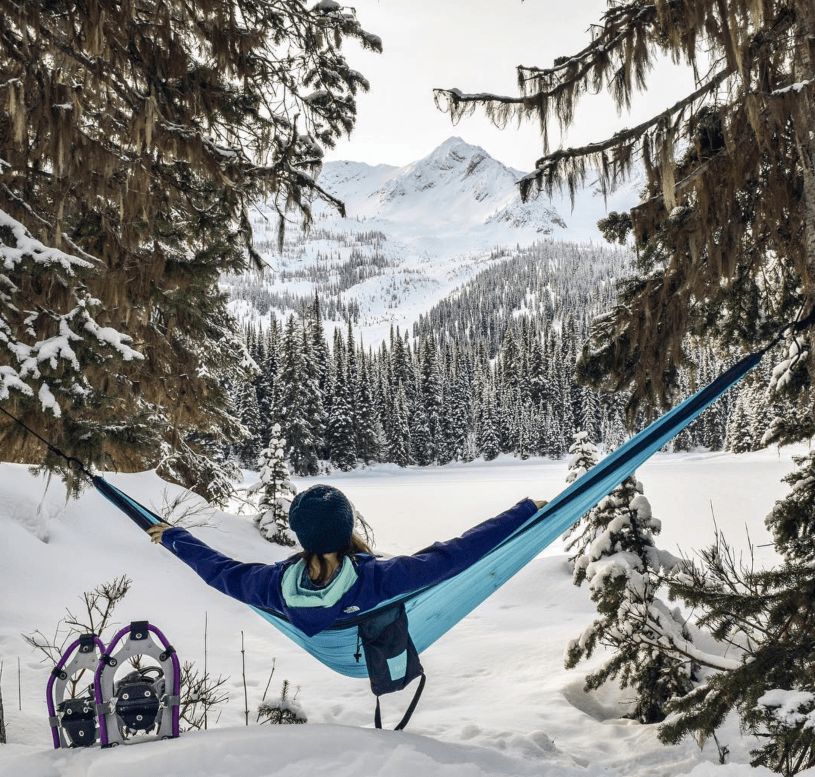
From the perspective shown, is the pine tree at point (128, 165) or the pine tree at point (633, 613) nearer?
the pine tree at point (128, 165)

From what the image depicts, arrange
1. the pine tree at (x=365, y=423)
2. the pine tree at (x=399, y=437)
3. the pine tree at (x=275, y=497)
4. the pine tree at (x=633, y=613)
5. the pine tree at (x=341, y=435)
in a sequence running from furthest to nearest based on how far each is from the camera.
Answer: the pine tree at (x=399, y=437), the pine tree at (x=365, y=423), the pine tree at (x=341, y=435), the pine tree at (x=275, y=497), the pine tree at (x=633, y=613)

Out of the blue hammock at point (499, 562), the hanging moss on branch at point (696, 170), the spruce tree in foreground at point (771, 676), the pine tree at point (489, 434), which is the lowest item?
the pine tree at point (489, 434)

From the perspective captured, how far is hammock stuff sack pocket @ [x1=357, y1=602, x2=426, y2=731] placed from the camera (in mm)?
2145

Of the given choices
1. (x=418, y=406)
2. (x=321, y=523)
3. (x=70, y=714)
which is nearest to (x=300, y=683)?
(x=70, y=714)

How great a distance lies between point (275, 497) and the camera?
11961 mm

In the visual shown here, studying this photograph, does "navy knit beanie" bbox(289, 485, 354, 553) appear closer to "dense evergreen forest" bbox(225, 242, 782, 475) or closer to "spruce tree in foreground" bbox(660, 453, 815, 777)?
"spruce tree in foreground" bbox(660, 453, 815, 777)

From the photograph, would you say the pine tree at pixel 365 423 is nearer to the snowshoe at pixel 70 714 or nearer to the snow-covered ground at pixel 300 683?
the snow-covered ground at pixel 300 683

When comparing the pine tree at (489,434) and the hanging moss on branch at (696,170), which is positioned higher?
the hanging moss on branch at (696,170)

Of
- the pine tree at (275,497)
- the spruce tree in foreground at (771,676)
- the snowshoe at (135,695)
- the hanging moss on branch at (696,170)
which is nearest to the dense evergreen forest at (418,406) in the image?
the pine tree at (275,497)

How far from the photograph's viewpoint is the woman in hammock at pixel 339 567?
2.01 m

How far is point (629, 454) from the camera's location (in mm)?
2422

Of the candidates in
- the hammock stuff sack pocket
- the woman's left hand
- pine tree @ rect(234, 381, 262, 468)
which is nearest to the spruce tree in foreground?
the hammock stuff sack pocket

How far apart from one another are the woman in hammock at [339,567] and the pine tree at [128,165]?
99cm

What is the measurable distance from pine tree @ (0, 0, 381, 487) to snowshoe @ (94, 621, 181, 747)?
2.85 feet
